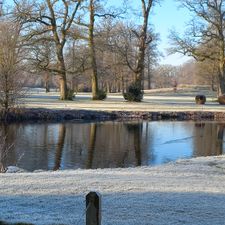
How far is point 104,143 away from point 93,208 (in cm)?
1835

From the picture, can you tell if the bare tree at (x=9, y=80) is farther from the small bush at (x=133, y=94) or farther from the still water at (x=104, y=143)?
the small bush at (x=133, y=94)

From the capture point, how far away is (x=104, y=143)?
23.0 metres

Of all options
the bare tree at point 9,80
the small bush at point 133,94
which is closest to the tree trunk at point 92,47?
the small bush at point 133,94

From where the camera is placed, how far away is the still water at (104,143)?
57.4ft

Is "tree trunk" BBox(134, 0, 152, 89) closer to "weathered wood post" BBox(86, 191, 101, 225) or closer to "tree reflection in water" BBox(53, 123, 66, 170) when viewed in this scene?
"tree reflection in water" BBox(53, 123, 66, 170)

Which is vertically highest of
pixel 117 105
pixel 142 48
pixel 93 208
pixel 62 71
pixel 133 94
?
pixel 142 48

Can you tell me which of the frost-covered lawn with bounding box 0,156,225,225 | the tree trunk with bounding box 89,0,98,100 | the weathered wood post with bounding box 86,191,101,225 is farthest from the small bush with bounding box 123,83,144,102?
the weathered wood post with bounding box 86,191,101,225

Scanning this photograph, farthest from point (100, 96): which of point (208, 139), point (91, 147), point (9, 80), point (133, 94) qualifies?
point (91, 147)

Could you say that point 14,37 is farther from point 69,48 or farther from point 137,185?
point 69,48

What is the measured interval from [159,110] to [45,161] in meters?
22.6

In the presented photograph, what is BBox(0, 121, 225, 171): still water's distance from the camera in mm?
17484

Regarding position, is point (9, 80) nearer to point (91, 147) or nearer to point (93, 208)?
point (91, 147)

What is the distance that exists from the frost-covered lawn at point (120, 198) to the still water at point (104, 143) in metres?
5.93

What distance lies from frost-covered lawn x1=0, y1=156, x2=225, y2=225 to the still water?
5.93 m
